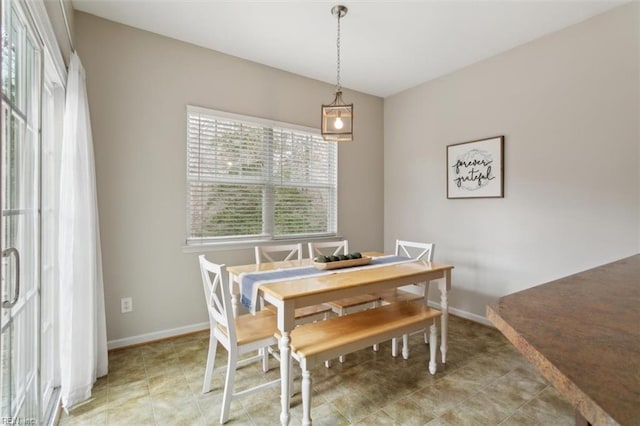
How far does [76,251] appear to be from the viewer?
194cm

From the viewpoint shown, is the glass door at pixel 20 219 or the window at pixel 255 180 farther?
the window at pixel 255 180

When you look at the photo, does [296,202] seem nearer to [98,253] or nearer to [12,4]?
[98,253]

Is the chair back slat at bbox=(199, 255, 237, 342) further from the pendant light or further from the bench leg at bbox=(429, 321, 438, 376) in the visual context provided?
the bench leg at bbox=(429, 321, 438, 376)

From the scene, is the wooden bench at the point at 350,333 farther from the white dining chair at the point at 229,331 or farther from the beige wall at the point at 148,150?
the beige wall at the point at 148,150

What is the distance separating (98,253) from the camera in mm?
2172

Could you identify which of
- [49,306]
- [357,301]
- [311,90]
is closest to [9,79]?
[49,306]

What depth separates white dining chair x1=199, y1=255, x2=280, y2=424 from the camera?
1713 mm

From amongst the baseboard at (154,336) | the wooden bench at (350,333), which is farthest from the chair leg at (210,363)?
the baseboard at (154,336)

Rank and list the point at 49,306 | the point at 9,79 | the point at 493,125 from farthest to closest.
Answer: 1. the point at 493,125
2. the point at 49,306
3. the point at 9,79

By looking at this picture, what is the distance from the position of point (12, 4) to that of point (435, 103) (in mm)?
3585

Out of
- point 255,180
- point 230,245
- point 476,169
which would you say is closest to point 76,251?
point 230,245

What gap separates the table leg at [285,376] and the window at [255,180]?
1676 millimetres

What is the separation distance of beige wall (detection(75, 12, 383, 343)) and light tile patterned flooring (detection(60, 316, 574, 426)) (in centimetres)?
45

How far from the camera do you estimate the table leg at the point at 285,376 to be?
1621 millimetres
